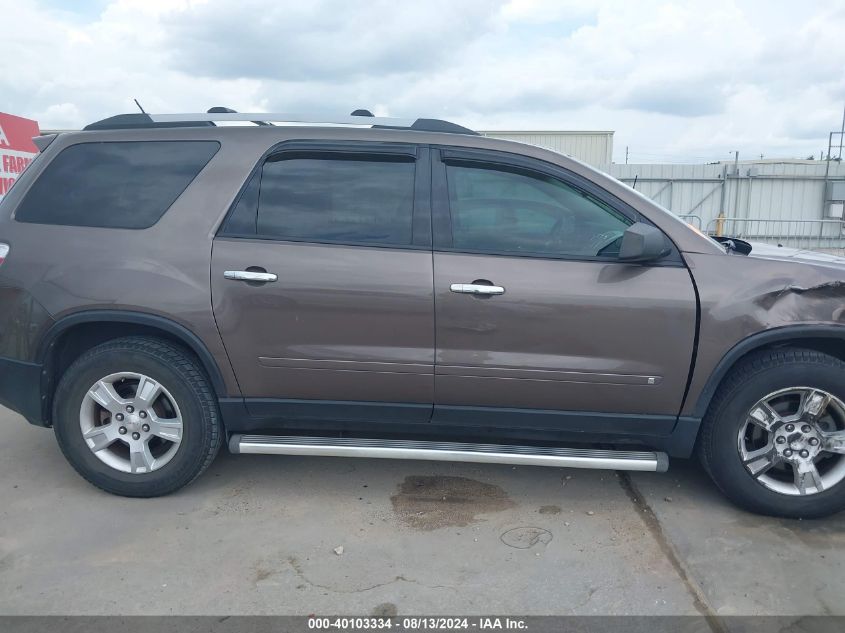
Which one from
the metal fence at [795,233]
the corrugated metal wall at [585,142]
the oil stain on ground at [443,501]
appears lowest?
the oil stain on ground at [443,501]

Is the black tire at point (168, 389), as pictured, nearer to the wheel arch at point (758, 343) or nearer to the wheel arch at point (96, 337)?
the wheel arch at point (96, 337)

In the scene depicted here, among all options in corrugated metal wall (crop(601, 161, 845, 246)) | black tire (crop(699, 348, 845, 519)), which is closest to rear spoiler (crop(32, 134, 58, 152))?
black tire (crop(699, 348, 845, 519))

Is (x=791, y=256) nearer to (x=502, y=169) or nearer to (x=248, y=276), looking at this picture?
(x=502, y=169)

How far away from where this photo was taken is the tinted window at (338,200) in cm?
341

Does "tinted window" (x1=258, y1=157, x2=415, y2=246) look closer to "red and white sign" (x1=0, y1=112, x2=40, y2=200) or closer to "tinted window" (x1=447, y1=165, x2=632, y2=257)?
"tinted window" (x1=447, y1=165, x2=632, y2=257)

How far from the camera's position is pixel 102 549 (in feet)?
10.3

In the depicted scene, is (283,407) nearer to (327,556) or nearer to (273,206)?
(327,556)

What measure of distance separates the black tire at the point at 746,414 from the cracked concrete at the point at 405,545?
0.40ft

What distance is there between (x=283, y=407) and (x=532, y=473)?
5.10ft

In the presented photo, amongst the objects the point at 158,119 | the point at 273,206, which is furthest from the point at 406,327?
the point at 158,119

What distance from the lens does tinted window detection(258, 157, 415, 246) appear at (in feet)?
11.2

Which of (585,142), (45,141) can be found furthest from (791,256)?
(585,142)

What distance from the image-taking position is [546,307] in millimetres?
3242

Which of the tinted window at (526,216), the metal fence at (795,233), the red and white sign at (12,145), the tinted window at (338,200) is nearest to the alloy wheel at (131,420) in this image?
the tinted window at (338,200)
